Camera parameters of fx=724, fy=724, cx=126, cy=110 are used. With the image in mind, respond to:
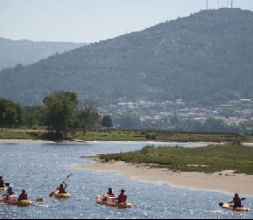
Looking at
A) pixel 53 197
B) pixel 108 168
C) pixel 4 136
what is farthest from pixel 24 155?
pixel 53 197

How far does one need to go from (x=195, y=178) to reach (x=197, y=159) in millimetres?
19570

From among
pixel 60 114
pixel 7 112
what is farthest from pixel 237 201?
pixel 7 112

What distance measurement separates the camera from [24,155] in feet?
406

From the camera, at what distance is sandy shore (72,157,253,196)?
73.8 metres

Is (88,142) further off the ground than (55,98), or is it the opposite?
(55,98)

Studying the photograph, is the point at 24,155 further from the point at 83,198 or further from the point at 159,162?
the point at 83,198

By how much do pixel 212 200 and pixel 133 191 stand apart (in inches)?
375

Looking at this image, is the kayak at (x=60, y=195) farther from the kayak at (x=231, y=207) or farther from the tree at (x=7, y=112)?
the tree at (x=7, y=112)

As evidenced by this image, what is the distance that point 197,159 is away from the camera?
100562mm

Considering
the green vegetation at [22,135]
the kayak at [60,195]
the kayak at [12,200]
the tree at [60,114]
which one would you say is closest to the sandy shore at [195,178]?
the kayak at [60,195]

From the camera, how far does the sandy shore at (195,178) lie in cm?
7381

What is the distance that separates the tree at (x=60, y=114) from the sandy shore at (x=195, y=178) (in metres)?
83.1

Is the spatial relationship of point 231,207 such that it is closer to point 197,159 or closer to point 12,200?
point 12,200

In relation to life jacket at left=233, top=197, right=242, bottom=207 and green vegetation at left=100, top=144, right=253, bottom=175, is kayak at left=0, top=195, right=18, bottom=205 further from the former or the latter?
green vegetation at left=100, top=144, right=253, bottom=175
